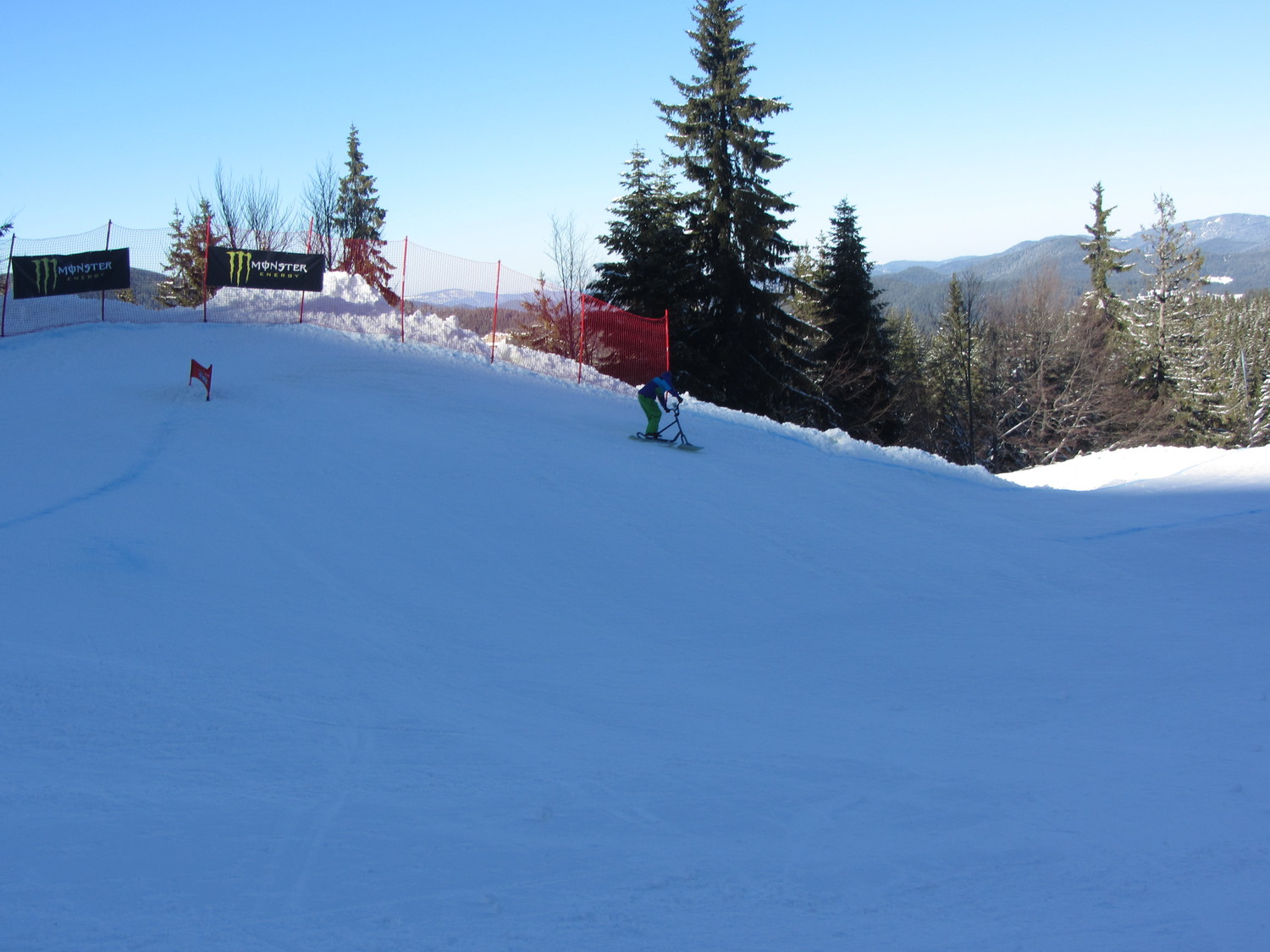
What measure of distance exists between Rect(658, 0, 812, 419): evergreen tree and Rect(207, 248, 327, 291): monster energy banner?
1366 centimetres

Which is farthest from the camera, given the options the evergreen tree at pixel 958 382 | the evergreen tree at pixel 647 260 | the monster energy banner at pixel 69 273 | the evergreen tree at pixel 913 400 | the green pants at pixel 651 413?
the evergreen tree at pixel 913 400

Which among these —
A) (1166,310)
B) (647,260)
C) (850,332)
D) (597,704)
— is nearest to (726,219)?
(647,260)

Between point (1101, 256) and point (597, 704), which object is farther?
point (1101, 256)

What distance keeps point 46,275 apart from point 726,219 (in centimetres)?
2129

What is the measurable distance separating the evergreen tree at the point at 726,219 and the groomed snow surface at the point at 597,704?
18.8 meters

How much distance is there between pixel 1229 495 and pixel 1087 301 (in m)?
47.1

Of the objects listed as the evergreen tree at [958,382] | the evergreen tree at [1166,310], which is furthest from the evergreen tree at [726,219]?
the evergreen tree at [1166,310]

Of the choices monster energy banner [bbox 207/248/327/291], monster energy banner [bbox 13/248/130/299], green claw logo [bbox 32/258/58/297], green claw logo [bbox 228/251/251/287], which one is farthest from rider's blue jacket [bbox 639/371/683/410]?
green claw logo [bbox 32/258/58/297]

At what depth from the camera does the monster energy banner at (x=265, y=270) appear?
2048cm

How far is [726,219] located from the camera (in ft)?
Result: 104

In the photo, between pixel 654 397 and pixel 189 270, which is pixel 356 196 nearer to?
pixel 189 270

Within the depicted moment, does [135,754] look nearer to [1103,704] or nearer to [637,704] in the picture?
[637,704]

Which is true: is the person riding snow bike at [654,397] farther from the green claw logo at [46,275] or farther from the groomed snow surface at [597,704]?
the green claw logo at [46,275]

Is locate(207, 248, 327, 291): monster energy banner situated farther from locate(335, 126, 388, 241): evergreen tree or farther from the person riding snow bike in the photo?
locate(335, 126, 388, 241): evergreen tree
